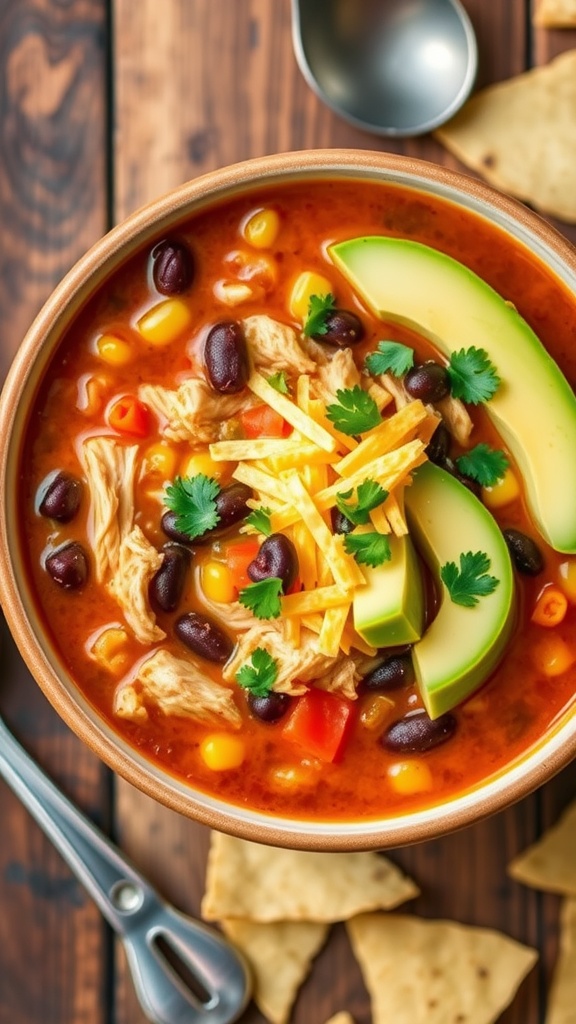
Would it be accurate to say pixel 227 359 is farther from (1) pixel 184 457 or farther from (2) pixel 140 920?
(2) pixel 140 920

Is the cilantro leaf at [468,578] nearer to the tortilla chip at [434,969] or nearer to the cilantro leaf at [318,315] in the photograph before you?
the cilantro leaf at [318,315]

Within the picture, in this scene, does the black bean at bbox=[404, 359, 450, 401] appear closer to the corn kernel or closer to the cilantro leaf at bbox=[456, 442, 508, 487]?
the cilantro leaf at bbox=[456, 442, 508, 487]

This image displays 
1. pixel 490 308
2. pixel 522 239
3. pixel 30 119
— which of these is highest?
pixel 30 119

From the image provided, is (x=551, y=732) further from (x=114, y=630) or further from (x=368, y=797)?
(x=114, y=630)

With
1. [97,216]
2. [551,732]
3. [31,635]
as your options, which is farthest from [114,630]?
[97,216]

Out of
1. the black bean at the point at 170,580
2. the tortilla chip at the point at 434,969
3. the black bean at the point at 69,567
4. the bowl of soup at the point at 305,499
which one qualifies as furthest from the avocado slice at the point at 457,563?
the tortilla chip at the point at 434,969

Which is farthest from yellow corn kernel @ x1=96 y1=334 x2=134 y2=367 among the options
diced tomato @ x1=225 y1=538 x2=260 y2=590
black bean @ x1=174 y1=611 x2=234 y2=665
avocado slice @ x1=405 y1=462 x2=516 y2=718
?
avocado slice @ x1=405 y1=462 x2=516 y2=718
